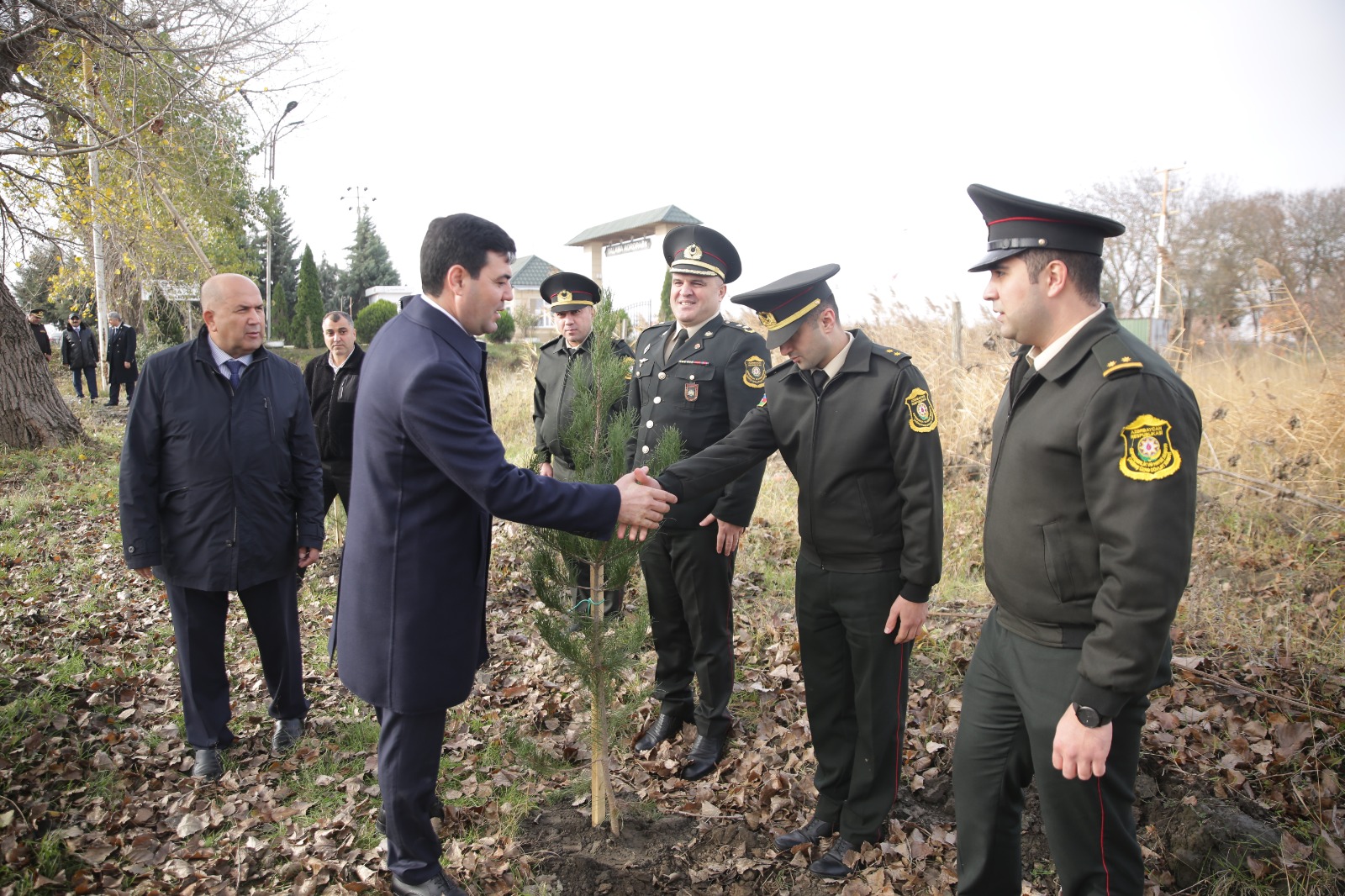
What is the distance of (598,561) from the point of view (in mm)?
3156

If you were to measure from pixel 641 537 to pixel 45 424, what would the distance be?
12739 millimetres

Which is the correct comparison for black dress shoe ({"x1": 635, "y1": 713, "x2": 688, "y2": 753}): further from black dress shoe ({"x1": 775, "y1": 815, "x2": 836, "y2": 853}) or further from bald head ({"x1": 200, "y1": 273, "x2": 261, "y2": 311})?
bald head ({"x1": 200, "y1": 273, "x2": 261, "y2": 311})

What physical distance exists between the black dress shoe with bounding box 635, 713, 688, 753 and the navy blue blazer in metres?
1.60

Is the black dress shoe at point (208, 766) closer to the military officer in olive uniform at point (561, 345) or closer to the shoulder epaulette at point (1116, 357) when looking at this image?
the military officer in olive uniform at point (561, 345)

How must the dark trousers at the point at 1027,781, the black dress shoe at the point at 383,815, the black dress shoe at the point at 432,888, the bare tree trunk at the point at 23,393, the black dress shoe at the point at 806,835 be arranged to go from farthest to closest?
the bare tree trunk at the point at 23,393 < the black dress shoe at the point at 383,815 < the black dress shoe at the point at 806,835 < the black dress shoe at the point at 432,888 < the dark trousers at the point at 1027,781

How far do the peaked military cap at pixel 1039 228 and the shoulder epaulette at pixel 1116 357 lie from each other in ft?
0.94

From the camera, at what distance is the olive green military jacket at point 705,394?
4.00m

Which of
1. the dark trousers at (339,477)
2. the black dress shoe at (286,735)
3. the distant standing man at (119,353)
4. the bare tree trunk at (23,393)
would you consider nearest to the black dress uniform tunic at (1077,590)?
the black dress shoe at (286,735)

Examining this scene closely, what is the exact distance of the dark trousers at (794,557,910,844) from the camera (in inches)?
123

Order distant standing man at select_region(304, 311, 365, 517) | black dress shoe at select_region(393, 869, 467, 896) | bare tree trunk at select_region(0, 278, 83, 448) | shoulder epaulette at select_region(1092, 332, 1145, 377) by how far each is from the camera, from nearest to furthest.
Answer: shoulder epaulette at select_region(1092, 332, 1145, 377) → black dress shoe at select_region(393, 869, 467, 896) → distant standing man at select_region(304, 311, 365, 517) → bare tree trunk at select_region(0, 278, 83, 448)

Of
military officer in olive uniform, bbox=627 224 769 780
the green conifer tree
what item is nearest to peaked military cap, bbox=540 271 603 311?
military officer in olive uniform, bbox=627 224 769 780

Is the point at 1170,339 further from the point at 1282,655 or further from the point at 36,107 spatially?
the point at 36,107

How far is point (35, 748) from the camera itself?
3.93 meters

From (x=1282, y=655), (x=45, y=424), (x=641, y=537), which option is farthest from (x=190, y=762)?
(x=45, y=424)
